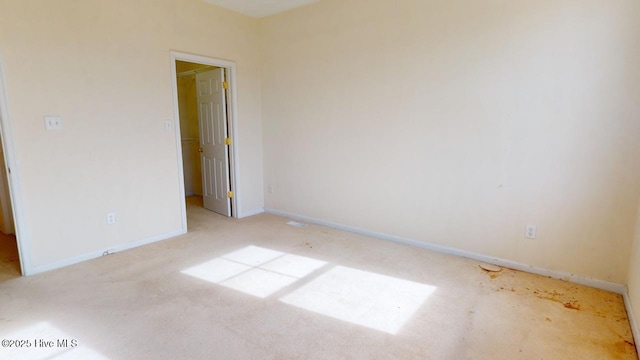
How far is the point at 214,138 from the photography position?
15.4ft

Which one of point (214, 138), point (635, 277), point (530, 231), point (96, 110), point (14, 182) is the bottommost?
point (635, 277)

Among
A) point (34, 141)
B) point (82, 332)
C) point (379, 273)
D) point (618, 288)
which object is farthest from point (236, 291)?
point (618, 288)

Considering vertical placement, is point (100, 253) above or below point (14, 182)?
below

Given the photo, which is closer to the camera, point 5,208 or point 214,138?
point 5,208

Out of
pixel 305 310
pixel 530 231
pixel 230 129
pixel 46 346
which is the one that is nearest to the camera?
pixel 46 346

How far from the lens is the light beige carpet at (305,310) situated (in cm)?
197

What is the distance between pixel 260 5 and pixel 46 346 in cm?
388

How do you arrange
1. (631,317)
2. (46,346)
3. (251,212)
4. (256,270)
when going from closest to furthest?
1. (46,346)
2. (631,317)
3. (256,270)
4. (251,212)

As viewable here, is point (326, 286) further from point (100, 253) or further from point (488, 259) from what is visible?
point (100, 253)

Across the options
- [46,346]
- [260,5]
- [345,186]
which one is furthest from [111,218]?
[260,5]

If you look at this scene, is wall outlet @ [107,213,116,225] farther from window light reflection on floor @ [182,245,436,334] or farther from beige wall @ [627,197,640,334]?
beige wall @ [627,197,640,334]

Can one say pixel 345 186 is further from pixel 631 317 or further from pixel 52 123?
pixel 52 123

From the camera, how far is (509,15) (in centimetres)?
277

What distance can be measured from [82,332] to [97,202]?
156cm
